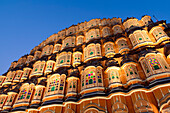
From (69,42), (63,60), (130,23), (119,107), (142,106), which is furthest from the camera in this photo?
(69,42)

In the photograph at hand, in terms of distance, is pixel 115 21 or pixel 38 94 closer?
pixel 38 94

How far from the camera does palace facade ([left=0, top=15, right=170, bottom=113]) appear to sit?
13047mm

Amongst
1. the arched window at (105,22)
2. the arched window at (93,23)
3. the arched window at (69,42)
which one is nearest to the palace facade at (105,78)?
the arched window at (69,42)

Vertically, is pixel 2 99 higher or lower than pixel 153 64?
lower

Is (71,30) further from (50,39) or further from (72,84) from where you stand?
(72,84)

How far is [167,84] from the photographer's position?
12312mm

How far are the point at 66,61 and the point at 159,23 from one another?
58.3 ft

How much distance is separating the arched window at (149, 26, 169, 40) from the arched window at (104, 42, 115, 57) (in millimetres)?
6694

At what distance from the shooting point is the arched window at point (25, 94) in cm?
1864

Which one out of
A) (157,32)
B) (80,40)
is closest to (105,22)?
(80,40)

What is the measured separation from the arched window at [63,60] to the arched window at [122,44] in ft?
29.5

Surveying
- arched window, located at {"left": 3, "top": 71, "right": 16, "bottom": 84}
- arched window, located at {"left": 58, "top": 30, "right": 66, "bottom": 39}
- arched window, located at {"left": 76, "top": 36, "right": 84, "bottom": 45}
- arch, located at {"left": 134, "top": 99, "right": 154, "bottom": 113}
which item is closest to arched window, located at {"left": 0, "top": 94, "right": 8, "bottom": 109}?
arched window, located at {"left": 3, "top": 71, "right": 16, "bottom": 84}

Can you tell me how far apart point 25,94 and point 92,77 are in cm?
1118

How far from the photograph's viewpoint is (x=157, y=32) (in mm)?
19516
